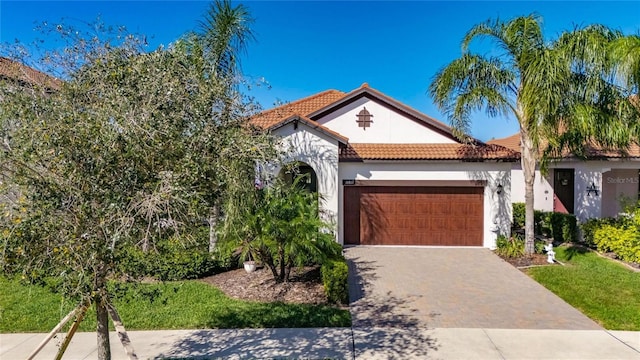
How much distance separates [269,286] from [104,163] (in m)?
7.29

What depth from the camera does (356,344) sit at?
6.92 m

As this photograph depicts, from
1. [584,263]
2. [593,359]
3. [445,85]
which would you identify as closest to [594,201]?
[584,263]

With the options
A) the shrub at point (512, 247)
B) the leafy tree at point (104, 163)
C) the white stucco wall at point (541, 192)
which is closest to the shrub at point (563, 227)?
the shrub at point (512, 247)

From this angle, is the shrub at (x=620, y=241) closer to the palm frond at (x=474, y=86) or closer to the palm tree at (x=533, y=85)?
the palm tree at (x=533, y=85)

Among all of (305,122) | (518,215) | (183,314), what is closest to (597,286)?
(518,215)

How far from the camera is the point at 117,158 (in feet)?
12.3

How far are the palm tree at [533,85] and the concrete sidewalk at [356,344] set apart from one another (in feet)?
22.3

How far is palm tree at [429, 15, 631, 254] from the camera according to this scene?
11.4 meters

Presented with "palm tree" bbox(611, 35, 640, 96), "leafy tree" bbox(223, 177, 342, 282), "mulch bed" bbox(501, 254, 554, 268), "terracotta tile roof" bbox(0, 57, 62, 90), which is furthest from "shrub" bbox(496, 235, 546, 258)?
"terracotta tile roof" bbox(0, 57, 62, 90)

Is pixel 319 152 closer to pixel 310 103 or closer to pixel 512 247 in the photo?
pixel 310 103

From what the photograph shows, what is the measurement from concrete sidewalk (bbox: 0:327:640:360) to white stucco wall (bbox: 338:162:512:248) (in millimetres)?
8320

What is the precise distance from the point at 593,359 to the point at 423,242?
9656 millimetres

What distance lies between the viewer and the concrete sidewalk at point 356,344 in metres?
6.48

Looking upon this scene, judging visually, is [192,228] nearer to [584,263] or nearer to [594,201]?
[584,263]
